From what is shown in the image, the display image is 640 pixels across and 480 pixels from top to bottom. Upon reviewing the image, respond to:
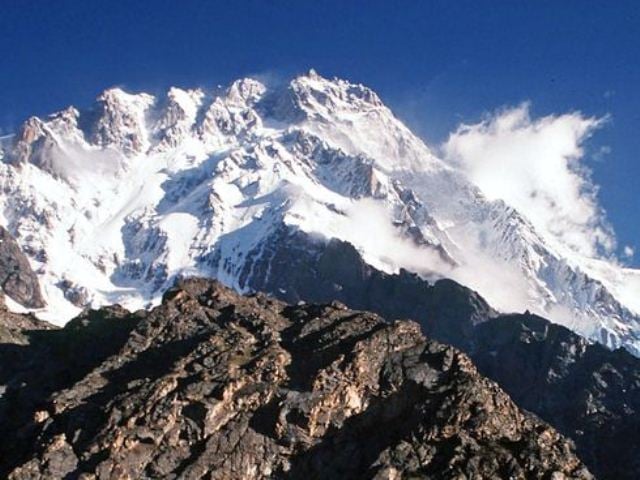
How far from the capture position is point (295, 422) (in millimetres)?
156250

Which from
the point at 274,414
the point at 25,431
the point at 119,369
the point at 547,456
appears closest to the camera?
the point at 547,456

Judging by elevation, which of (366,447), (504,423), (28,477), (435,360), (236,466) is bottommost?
(28,477)

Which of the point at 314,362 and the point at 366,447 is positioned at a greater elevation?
the point at 314,362

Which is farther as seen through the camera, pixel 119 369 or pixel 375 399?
pixel 119 369

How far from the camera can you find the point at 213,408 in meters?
158

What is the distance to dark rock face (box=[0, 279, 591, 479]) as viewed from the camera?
482ft

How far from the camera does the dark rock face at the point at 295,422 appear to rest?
147 m

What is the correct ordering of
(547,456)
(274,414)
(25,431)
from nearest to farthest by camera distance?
(547,456)
(274,414)
(25,431)

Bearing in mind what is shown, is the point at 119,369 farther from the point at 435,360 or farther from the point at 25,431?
the point at 435,360

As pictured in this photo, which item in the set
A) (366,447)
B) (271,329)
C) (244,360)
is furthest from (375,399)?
(271,329)

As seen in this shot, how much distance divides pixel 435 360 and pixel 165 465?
49.2 metres

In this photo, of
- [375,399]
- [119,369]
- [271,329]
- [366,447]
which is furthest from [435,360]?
[119,369]

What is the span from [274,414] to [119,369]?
4264cm

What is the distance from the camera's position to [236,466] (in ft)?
490
